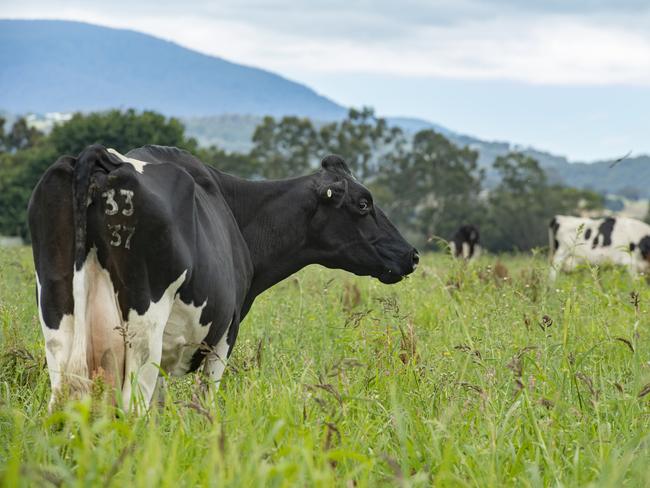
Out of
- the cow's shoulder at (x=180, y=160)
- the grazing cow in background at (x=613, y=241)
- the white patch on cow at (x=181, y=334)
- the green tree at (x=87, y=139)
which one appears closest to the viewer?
the white patch on cow at (x=181, y=334)

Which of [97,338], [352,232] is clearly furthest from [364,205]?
[97,338]

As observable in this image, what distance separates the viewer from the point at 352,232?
6.64 meters

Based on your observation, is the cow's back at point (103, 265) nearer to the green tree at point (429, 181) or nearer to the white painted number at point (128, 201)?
the white painted number at point (128, 201)

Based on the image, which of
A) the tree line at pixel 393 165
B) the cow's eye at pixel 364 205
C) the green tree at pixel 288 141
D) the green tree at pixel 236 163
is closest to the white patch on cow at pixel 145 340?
the cow's eye at pixel 364 205

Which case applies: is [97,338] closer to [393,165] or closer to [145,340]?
[145,340]

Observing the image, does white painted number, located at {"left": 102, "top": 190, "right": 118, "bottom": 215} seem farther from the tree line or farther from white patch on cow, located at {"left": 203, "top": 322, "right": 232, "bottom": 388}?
the tree line

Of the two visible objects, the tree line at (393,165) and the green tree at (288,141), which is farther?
the green tree at (288,141)

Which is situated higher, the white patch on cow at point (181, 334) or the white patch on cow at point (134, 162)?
the white patch on cow at point (134, 162)

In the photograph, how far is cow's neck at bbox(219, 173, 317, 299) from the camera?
21.0ft

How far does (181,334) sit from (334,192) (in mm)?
1813

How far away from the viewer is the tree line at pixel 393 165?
5950 cm

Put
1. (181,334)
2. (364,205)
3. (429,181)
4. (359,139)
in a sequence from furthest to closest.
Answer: (359,139) < (429,181) < (364,205) < (181,334)

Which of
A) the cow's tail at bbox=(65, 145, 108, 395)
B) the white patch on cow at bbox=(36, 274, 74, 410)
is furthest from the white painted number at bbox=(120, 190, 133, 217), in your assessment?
the white patch on cow at bbox=(36, 274, 74, 410)

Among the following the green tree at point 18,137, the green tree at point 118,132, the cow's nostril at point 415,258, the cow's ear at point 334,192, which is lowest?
the green tree at point 18,137
